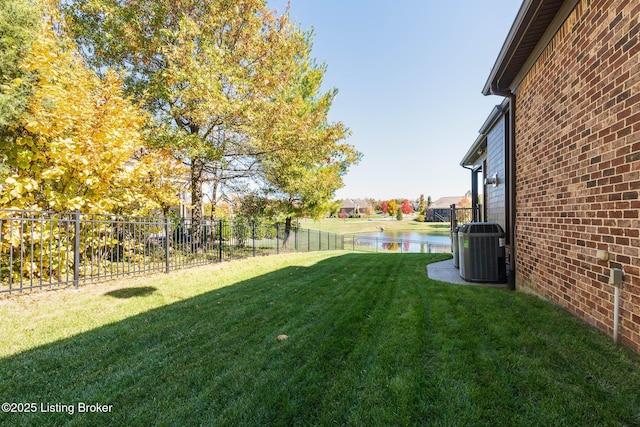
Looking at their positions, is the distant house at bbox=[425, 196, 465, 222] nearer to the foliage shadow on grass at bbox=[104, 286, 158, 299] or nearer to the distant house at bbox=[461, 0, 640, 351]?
the distant house at bbox=[461, 0, 640, 351]

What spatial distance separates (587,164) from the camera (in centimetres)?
293

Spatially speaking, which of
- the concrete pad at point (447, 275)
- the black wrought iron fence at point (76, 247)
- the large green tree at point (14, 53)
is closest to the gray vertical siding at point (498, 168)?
the concrete pad at point (447, 275)

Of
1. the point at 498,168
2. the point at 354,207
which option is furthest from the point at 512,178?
the point at 354,207

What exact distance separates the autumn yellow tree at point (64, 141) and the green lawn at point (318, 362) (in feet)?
7.05

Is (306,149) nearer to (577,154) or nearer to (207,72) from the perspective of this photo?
(207,72)

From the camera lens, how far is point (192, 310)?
412 cm

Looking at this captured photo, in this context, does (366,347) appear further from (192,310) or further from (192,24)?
(192,24)

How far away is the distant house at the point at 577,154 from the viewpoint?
239cm

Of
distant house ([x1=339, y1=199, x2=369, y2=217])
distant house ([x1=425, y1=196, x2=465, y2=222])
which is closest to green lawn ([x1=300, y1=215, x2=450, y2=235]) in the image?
distant house ([x1=425, y1=196, x2=465, y2=222])

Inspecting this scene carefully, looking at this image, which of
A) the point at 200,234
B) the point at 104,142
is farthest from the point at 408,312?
the point at 200,234

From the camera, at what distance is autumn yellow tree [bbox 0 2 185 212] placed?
16.6 feet

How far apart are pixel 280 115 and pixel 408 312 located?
7122 mm

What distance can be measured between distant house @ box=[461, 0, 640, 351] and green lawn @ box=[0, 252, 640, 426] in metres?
0.44

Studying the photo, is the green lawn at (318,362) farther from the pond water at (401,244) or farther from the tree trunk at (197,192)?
the pond water at (401,244)
